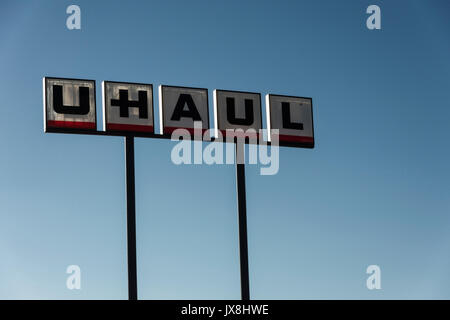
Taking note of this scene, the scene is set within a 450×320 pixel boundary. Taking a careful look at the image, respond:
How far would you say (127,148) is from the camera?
2436 cm

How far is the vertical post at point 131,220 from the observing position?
74.5ft

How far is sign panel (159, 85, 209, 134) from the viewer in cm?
2483

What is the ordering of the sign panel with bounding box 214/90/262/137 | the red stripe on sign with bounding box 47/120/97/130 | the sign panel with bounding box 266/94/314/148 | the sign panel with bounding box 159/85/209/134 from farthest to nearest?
the sign panel with bounding box 266/94/314/148 → the sign panel with bounding box 214/90/262/137 → the sign panel with bounding box 159/85/209/134 → the red stripe on sign with bounding box 47/120/97/130

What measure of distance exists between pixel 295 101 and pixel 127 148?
582cm

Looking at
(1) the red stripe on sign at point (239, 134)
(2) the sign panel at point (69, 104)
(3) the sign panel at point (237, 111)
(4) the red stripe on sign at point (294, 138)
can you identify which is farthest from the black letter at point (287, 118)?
(2) the sign panel at point (69, 104)

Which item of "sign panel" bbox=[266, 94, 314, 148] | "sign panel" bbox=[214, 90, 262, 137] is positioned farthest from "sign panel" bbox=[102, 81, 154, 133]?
"sign panel" bbox=[266, 94, 314, 148]

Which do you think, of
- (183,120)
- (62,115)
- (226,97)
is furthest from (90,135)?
(226,97)

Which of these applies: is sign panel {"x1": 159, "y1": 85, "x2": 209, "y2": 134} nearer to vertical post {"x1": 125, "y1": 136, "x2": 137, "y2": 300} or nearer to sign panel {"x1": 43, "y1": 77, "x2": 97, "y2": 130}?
vertical post {"x1": 125, "y1": 136, "x2": 137, "y2": 300}

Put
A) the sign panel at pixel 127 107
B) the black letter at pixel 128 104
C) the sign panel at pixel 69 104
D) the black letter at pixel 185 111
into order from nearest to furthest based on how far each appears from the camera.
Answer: the sign panel at pixel 69 104
the sign panel at pixel 127 107
the black letter at pixel 128 104
the black letter at pixel 185 111

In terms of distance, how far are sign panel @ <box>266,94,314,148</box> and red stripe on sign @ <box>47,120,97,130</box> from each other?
18.4ft

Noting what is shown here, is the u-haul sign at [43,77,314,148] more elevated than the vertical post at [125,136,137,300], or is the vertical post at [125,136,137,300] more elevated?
the u-haul sign at [43,77,314,148]

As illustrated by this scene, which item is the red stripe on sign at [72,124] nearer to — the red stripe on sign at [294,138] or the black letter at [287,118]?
the red stripe on sign at [294,138]
